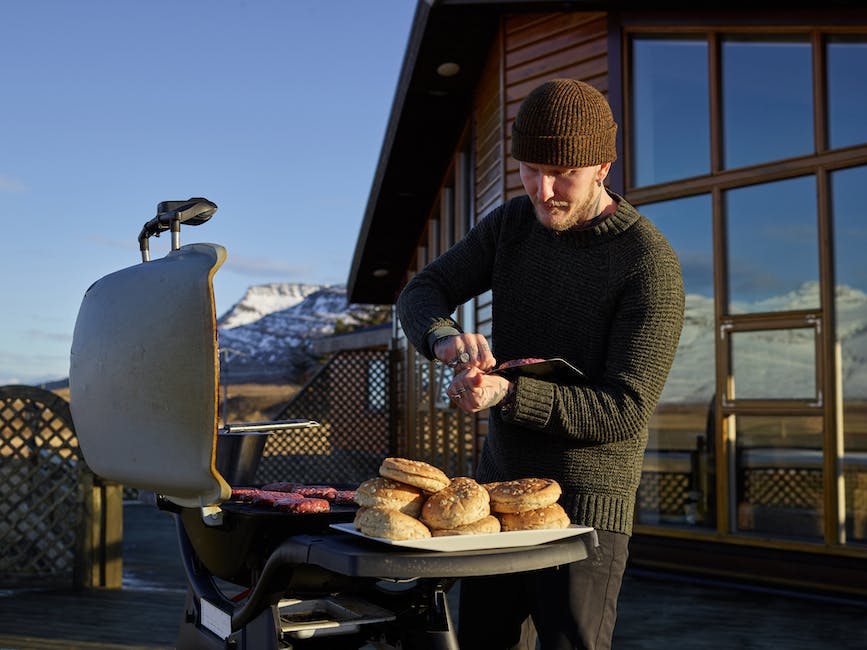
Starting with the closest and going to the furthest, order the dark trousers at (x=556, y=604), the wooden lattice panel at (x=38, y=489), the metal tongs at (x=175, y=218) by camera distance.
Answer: the dark trousers at (x=556, y=604) < the metal tongs at (x=175, y=218) < the wooden lattice panel at (x=38, y=489)

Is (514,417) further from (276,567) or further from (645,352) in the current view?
(276,567)

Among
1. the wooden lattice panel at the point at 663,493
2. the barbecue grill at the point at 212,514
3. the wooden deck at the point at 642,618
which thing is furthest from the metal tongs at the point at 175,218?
the wooden lattice panel at the point at 663,493

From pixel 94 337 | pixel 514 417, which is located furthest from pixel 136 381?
pixel 514 417

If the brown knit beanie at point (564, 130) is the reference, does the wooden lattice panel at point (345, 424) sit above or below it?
below

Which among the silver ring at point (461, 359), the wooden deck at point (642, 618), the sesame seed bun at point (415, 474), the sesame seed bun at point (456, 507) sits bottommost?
the wooden deck at point (642, 618)

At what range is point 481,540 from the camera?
182 centimetres

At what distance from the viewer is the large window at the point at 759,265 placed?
633 centimetres

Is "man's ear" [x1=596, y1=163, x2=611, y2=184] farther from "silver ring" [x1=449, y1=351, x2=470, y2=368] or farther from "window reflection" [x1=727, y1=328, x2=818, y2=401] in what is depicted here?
"window reflection" [x1=727, y1=328, x2=818, y2=401]

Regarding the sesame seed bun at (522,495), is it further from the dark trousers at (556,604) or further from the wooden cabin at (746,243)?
the wooden cabin at (746,243)

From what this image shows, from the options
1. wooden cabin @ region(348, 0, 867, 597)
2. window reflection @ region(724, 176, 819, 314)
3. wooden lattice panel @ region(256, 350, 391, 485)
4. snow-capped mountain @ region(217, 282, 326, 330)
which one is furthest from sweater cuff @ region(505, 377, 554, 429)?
snow-capped mountain @ region(217, 282, 326, 330)

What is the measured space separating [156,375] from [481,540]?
0.78m

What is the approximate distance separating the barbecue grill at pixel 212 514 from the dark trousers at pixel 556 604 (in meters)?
0.14

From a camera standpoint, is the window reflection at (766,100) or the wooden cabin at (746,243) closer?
the wooden cabin at (746,243)

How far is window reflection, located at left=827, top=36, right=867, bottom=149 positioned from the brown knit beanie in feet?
15.3
